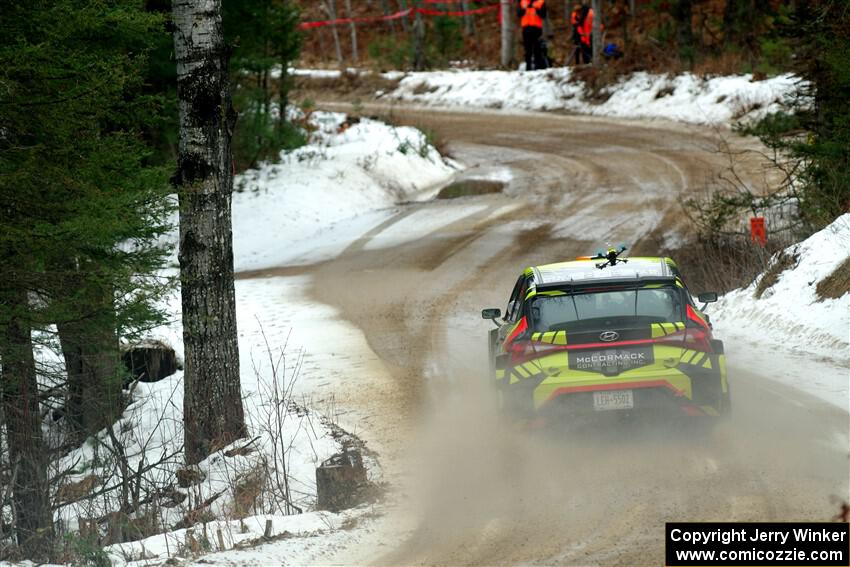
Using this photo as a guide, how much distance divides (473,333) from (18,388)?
6.60 meters

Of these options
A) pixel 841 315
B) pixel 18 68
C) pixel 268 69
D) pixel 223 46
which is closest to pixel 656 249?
pixel 841 315

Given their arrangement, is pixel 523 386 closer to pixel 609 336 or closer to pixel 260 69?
pixel 609 336

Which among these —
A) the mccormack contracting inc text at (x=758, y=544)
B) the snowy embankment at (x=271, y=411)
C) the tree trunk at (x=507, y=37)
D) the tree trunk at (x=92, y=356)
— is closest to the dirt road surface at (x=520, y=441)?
the mccormack contracting inc text at (x=758, y=544)

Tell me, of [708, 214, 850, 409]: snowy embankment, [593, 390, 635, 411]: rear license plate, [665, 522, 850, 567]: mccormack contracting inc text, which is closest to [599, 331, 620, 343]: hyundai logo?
[593, 390, 635, 411]: rear license plate

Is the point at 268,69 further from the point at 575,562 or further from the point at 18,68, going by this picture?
the point at 575,562

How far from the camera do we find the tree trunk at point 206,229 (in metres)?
9.74

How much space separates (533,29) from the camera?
4081 cm

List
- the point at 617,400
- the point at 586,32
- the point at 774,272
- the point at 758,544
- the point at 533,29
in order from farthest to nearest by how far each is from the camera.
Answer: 1. the point at 533,29
2. the point at 586,32
3. the point at 774,272
4. the point at 617,400
5. the point at 758,544

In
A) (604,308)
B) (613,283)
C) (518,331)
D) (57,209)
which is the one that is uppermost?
(57,209)

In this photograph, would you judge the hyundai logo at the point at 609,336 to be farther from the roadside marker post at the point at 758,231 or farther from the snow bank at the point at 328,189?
the snow bank at the point at 328,189

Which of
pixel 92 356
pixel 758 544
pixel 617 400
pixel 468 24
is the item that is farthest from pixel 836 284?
pixel 468 24

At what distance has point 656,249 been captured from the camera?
64.0 ft

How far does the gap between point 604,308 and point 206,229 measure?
3.70m

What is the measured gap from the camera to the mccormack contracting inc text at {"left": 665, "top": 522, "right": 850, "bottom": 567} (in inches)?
269
